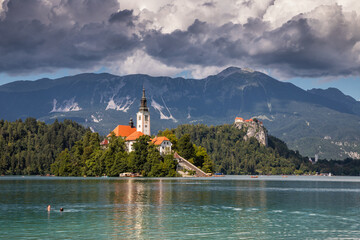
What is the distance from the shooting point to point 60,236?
4441cm

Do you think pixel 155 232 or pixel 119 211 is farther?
pixel 119 211

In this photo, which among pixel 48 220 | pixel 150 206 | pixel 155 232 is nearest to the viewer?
pixel 155 232

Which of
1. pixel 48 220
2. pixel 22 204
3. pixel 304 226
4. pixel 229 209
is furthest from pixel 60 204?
pixel 304 226

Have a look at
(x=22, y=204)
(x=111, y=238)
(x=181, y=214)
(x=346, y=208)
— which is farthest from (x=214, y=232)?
(x=22, y=204)

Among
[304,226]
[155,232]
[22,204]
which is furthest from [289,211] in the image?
[22,204]

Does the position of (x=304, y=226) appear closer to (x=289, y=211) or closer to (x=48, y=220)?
(x=289, y=211)

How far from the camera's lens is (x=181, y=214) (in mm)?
60969

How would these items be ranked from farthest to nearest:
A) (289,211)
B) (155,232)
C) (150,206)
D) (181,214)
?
1. (150,206)
2. (289,211)
3. (181,214)
4. (155,232)

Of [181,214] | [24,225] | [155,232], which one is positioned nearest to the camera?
[155,232]

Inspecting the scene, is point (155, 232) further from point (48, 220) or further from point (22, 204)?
point (22, 204)

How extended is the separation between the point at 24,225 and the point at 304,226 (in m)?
28.9

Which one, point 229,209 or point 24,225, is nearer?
point 24,225

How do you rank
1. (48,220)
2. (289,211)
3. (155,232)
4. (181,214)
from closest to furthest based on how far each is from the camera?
1. (155,232)
2. (48,220)
3. (181,214)
4. (289,211)

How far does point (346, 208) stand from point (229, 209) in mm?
17730
